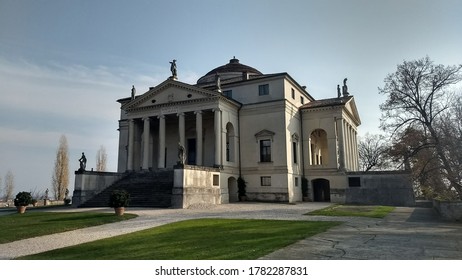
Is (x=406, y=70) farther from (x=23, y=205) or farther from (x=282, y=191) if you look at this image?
(x=23, y=205)

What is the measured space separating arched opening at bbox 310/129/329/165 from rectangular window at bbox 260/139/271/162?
6449 mm

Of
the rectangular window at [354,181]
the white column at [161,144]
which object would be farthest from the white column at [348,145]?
the white column at [161,144]

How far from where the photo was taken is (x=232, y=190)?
103 feet

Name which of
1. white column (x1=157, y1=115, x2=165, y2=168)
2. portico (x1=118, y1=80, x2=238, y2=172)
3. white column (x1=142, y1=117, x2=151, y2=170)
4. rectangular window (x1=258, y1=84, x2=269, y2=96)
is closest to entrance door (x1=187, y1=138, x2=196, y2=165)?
portico (x1=118, y1=80, x2=238, y2=172)

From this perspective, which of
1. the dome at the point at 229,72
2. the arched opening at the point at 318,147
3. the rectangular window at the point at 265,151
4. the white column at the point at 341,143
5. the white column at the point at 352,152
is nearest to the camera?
the rectangular window at the point at 265,151

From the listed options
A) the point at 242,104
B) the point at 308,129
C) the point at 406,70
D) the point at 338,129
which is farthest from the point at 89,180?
the point at 406,70

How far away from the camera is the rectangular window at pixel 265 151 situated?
31969mm

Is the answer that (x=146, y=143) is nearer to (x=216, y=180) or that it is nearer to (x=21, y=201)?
(x=216, y=180)

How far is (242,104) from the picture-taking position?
109 feet

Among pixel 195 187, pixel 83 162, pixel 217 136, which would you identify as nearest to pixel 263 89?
pixel 217 136

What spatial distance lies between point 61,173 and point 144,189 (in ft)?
86.2

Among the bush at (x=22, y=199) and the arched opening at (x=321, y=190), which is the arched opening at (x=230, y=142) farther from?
the bush at (x=22, y=199)

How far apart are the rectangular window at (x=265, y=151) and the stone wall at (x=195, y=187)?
6.43 metres
